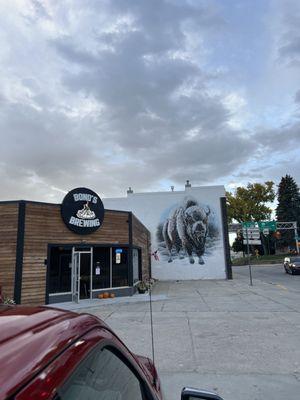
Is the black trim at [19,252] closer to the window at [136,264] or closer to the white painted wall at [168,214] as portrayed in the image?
the window at [136,264]

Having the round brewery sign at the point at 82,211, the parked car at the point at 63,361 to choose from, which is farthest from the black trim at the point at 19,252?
the parked car at the point at 63,361

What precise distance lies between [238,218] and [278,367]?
70.3m

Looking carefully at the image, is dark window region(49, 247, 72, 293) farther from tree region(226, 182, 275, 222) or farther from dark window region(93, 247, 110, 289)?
tree region(226, 182, 275, 222)

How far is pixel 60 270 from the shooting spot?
643 inches

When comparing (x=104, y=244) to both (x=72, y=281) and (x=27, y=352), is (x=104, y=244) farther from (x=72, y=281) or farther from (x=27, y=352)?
(x=27, y=352)

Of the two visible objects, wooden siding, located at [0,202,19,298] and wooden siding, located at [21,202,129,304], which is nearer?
wooden siding, located at [0,202,19,298]

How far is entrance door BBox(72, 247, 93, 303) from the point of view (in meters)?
16.6

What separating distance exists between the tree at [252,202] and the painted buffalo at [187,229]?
4289 centimetres

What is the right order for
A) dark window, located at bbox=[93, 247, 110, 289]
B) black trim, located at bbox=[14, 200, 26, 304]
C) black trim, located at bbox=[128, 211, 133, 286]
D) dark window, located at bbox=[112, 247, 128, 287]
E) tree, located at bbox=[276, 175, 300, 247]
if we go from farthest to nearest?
tree, located at bbox=[276, 175, 300, 247], black trim, located at bbox=[128, 211, 133, 286], dark window, located at bbox=[112, 247, 128, 287], dark window, located at bbox=[93, 247, 110, 289], black trim, located at bbox=[14, 200, 26, 304]

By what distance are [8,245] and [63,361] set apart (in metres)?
14.8

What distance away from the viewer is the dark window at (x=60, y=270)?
15.9 meters

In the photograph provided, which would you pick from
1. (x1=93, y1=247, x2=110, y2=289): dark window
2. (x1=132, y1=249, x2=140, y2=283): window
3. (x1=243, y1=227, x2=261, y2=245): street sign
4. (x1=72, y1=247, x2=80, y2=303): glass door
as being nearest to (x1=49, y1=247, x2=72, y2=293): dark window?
(x1=72, y1=247, x2=80, y2=303): glass door

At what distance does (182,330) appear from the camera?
31.0 ft

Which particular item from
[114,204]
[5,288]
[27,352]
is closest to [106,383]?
[27,352]
